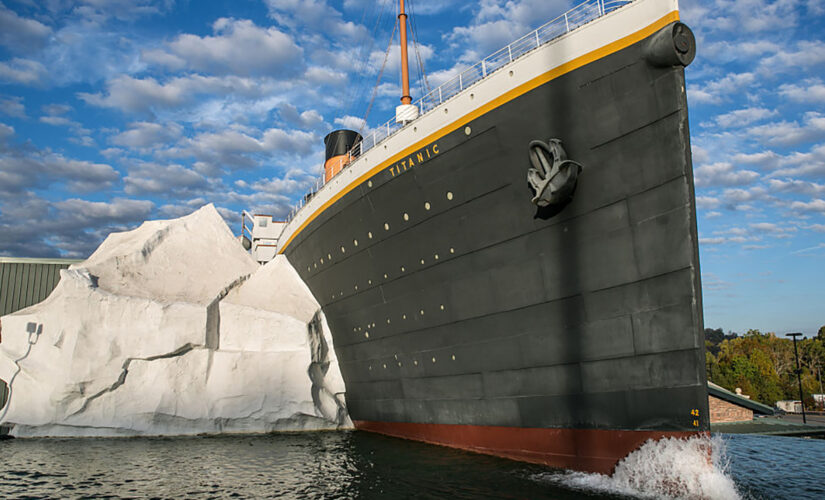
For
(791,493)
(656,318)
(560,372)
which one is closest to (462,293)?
(560,372)

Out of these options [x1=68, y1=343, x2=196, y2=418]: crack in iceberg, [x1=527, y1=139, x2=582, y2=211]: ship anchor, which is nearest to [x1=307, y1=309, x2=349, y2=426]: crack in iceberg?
[x1=68, y1=343, x2=196, y2=418]: crack in iceberg

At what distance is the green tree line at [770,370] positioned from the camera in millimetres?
46062

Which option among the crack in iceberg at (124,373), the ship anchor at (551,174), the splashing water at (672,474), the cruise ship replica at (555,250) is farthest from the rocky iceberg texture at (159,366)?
the splashing water at (672,474)

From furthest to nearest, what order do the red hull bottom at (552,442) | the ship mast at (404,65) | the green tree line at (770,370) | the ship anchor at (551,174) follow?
the green tree line at (770,370)
the ship mast at (404,65)
the ship anchor at (551,174)
the red hull bottom at (552,442)

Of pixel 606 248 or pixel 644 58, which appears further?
pixel 606 248

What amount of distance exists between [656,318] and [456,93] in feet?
20.4

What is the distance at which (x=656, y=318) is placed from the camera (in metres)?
8.55

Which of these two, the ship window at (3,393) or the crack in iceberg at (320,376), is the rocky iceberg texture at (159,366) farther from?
the ship window at (3,393)

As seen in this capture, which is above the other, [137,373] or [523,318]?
[523,318]

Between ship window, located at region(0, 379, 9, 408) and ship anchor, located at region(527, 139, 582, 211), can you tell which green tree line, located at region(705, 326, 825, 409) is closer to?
ship anchor, located at region(527, 139, 582, 211)

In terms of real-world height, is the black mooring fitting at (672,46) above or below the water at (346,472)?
above

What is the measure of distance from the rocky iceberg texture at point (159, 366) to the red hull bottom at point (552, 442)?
20.1 feet

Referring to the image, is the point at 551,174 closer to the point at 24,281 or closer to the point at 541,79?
the point at 541,79

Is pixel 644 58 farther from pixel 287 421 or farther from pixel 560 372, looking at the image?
pixel 287 421
